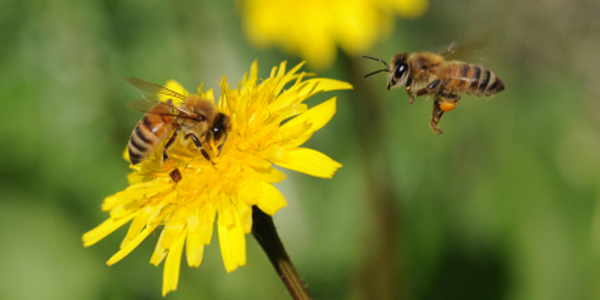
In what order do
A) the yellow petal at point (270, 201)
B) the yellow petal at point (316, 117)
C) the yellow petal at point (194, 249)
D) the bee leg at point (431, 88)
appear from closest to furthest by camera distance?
the yellow petal at point (270, 201) < the yellow petal at point (194, 249) < the yellow petal at point (316, 117) < the bee leg at point (431, 88)

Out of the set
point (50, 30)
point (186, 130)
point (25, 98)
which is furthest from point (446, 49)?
point (25, 98)

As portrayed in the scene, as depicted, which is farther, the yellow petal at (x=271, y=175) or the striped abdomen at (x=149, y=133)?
the striped abdomen at (x=149, y=133)

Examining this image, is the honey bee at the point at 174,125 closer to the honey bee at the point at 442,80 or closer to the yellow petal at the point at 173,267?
the yellow petal at the point at 173,267

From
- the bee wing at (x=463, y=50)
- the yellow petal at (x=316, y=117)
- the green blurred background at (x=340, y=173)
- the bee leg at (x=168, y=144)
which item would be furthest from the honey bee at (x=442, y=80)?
the green blurred background at (x=340, y=173)

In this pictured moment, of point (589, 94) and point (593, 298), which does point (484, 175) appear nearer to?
point (593, 298)

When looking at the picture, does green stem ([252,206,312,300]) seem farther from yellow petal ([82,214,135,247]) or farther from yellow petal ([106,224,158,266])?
yellow petal ([82,214,135,247])

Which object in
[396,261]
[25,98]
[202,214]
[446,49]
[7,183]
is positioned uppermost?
[25,98]
